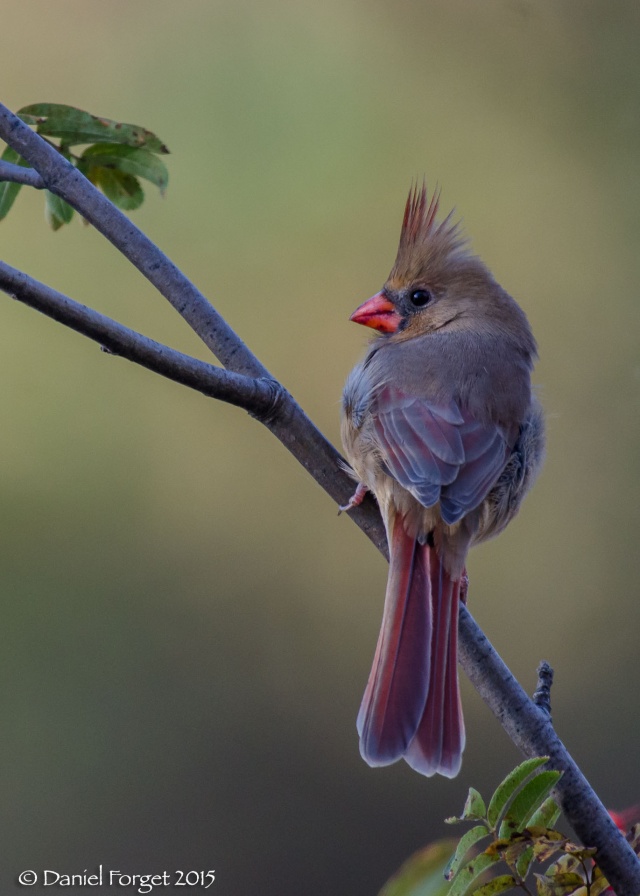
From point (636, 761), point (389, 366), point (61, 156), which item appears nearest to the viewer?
point (61, 156)

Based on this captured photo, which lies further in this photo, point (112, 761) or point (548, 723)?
point (112, 761)

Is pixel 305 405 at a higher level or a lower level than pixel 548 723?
higher

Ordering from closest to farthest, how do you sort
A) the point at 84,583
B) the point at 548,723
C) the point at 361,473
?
the point at 548,723 < the point at 361,473 < the point at 84,583

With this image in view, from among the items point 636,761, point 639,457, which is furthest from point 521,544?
point 636,761

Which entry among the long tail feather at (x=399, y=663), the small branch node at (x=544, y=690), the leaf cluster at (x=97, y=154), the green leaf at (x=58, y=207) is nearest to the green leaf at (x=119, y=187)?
the leaf cluster at (x=97, y=154)

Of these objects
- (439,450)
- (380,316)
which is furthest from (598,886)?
(380,316)

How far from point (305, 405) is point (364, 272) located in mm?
808

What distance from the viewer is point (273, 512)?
5.59 metres

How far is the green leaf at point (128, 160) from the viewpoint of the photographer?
94.3 inches

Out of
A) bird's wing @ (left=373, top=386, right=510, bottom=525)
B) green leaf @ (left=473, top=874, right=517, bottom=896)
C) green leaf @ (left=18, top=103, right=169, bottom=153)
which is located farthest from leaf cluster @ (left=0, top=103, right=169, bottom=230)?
green leaf @ (left=473, top=874, right=517, bottom=896)

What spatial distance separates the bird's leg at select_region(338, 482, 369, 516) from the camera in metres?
2.49

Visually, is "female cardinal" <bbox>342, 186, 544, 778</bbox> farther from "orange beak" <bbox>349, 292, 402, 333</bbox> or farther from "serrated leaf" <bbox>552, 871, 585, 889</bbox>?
"serrated leaf" <bbox>552, 871, 585, 889</bbox>

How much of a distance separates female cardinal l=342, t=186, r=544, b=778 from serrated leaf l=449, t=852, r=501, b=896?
0.44 metres

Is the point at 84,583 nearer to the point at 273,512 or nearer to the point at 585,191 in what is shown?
the point at 273,512
